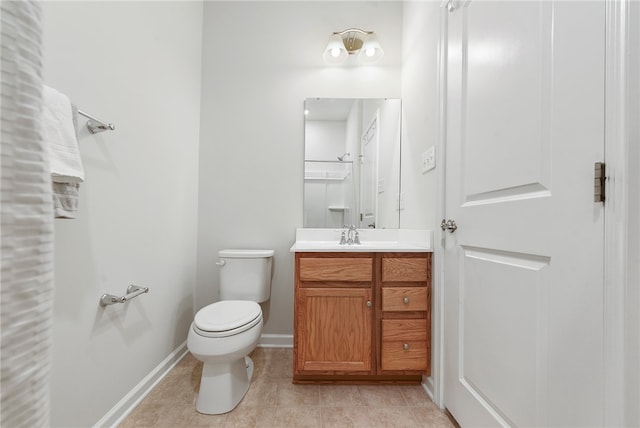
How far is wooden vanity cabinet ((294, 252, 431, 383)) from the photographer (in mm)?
1431

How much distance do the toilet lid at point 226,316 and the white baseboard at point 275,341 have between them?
604mm

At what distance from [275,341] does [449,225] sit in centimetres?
144

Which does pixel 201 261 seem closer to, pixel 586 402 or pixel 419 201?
pixel 419 201

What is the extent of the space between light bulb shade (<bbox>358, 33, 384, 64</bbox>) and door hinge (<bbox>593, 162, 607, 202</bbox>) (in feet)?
5.44

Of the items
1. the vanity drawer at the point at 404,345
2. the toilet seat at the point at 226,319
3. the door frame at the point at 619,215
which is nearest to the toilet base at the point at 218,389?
the toilet seat at the point at 226,319

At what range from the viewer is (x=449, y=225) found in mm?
1271

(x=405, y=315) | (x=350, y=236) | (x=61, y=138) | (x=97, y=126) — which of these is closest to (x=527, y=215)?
(x=405, y=315)

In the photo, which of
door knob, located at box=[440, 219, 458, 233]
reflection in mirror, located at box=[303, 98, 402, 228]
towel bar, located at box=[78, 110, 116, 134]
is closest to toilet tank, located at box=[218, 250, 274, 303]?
reflection in mirror, located at box=[303, 98, 402, 228]

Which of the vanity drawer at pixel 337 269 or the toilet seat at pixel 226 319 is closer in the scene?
the toilet seat at pixel 226 319

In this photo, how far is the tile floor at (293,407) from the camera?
48.2 inches

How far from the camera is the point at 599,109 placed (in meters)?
0.65

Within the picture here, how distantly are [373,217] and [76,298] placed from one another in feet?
5.33

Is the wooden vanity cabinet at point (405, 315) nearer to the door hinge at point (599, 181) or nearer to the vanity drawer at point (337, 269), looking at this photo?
the vanity drawer at point (337, 269)

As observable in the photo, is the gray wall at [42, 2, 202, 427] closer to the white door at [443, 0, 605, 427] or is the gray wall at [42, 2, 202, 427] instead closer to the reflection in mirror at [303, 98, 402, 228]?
the reflection in mirror at [303, 98, 402, 228]
